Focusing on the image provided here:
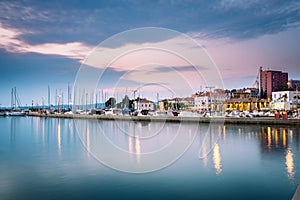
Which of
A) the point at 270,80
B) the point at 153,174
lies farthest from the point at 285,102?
the point at 270,80

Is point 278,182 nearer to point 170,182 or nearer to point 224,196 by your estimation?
point 224,196

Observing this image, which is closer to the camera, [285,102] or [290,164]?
[290,164]

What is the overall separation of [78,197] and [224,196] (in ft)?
11.3

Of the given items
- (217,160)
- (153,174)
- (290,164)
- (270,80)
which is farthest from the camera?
(270,80)

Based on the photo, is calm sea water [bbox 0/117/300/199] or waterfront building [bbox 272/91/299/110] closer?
calm sea water [bbox 0/117/300/199]

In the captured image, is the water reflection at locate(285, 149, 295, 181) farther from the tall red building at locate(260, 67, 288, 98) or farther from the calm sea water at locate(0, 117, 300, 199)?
the tall red building at locate(260, 67, 288, 98)

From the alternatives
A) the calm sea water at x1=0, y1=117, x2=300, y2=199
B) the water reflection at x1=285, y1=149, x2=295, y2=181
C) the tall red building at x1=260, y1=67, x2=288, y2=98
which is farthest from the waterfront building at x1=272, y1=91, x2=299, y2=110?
the calm sea water at x1=0, y1=117, x2=300, y2=199

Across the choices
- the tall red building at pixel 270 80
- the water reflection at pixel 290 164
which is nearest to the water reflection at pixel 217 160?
the water reflection at pixel 290 164

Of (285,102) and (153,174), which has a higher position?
(285,102)

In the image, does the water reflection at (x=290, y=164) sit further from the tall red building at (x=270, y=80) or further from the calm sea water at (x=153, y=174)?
the tall red building at (x=270, y=80)

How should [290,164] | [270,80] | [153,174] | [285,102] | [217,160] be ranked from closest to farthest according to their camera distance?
[153,174], [290,164], [217,160], [285,102], [270,80]

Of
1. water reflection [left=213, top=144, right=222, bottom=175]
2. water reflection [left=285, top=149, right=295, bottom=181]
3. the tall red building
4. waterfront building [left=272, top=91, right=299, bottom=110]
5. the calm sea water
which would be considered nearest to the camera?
the calm sea water

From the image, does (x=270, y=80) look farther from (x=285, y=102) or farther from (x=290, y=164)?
(x=290, y=164)

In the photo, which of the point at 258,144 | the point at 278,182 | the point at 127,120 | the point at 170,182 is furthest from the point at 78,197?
the point at 127,120
